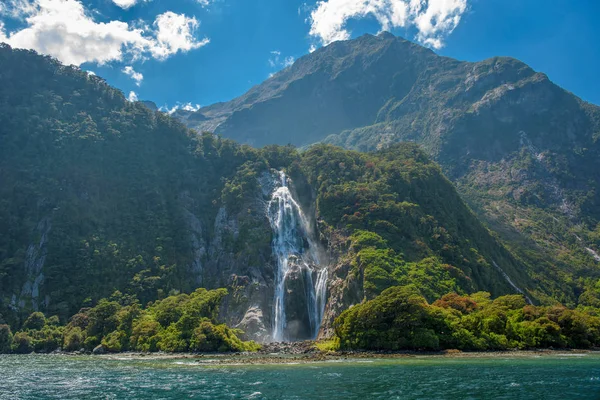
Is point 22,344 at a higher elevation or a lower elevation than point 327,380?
higher

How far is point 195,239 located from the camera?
95.8 m

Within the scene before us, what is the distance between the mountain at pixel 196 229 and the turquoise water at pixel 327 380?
815 inches

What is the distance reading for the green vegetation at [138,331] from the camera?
187ft

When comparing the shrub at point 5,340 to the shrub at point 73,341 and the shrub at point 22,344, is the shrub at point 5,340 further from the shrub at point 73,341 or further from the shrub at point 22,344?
the shrub at point 73,341

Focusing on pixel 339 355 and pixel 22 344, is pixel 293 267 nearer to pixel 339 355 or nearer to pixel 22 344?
pixel 339 355

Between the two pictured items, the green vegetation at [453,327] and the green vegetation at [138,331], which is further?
the green vegetation at [138,331]

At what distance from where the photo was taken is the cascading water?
243 feet

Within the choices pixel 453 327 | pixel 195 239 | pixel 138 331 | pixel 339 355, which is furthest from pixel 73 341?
pixel 453 327

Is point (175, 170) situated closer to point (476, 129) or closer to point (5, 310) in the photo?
point (5, 310)

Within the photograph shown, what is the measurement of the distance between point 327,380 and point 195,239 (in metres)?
68.9

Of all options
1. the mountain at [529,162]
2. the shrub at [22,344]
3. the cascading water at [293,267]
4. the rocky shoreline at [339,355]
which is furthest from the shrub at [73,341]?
the mountain at [529,162]

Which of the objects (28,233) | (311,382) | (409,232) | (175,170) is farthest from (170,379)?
(175,170)

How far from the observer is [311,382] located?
30.7 metres

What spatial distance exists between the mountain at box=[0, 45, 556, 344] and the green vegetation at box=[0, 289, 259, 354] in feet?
1.02
